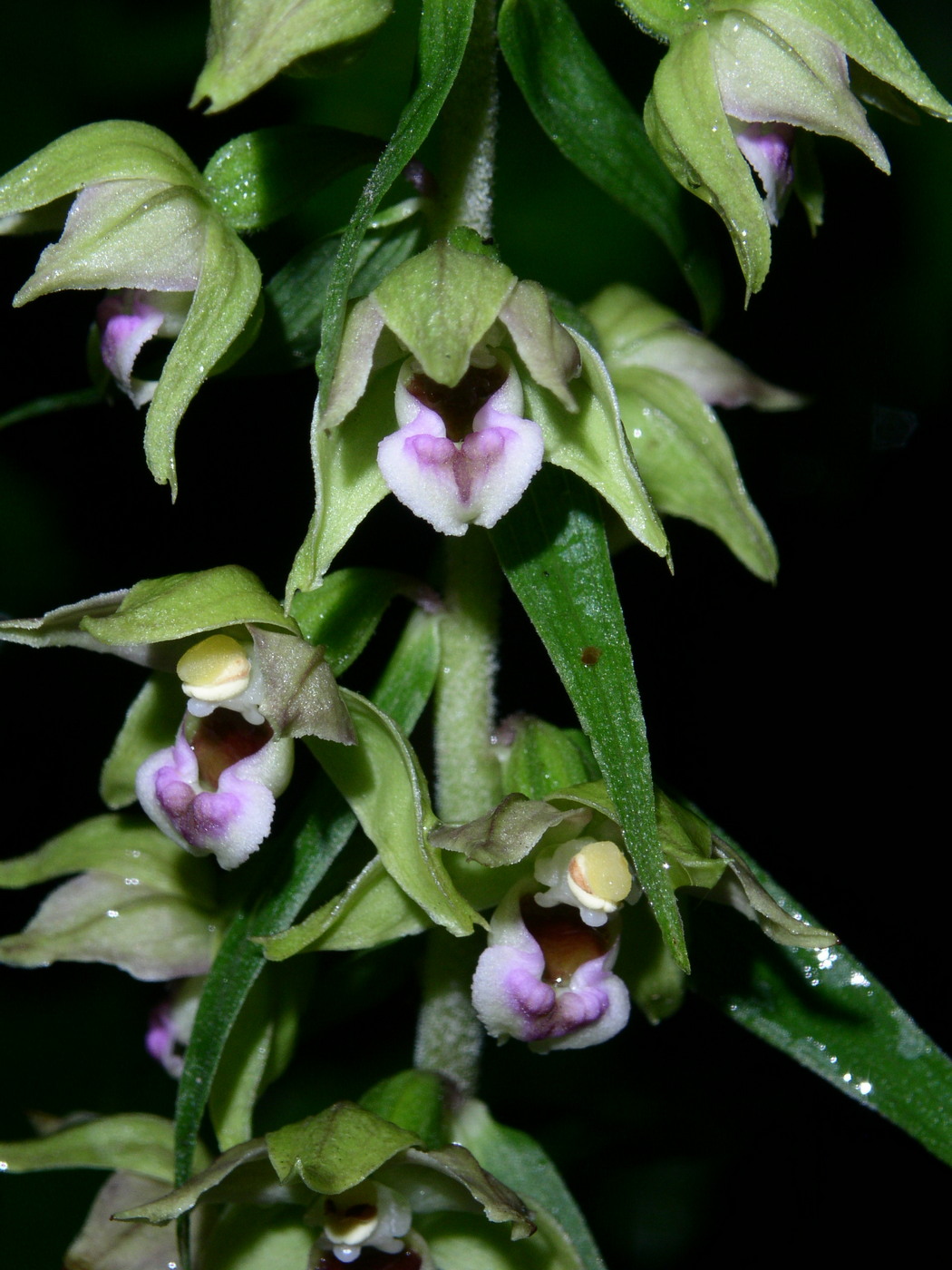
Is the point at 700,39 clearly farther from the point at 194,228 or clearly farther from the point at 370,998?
the point at 370,998

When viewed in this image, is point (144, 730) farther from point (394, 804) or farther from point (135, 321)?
point (135, 321)

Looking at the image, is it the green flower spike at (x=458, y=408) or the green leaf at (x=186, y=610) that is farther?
the green leaf at (x=186, y=610)

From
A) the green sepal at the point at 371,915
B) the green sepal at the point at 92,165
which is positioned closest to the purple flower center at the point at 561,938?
the green sepal at the point at 371,915

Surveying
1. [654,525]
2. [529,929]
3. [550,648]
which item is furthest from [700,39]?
[529,929]

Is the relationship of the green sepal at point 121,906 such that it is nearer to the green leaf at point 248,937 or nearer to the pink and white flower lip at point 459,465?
the green leaf at point 248,937

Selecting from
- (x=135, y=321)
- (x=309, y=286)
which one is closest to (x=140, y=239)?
(x=135, y=321)

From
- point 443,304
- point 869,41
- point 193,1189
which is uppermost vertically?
point 869,41
